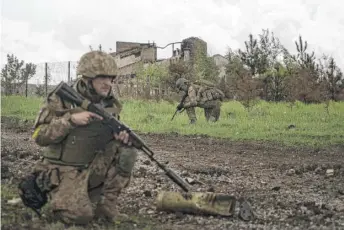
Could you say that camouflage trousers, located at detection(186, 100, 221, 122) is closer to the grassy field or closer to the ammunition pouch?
the grassy field

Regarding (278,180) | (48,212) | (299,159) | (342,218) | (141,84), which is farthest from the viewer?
(141,84)

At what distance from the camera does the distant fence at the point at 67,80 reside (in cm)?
2397

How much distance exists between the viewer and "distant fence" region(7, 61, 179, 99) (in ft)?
78.6

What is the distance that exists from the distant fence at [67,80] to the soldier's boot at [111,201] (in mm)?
19053

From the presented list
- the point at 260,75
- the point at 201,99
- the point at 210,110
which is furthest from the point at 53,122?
the point at 260,75

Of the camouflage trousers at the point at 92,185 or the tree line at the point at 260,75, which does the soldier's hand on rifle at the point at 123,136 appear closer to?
the camouflage trousers at the point at 92,185

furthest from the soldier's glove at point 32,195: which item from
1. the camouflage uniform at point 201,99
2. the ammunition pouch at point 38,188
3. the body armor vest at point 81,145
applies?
the camouflage uniform at point 201,99

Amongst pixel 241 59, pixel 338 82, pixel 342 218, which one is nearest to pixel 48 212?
pixel 342 218

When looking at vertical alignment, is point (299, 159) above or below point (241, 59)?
below

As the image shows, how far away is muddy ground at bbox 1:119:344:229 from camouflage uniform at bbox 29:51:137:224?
0.18 metres

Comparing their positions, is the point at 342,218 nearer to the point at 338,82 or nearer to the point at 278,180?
the point at 278,180

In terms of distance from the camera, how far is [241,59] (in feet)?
116

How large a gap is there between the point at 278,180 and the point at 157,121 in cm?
931

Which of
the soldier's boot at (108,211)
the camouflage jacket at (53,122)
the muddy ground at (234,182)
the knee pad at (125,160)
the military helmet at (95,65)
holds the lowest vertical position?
the muddy ground at (234,182)
